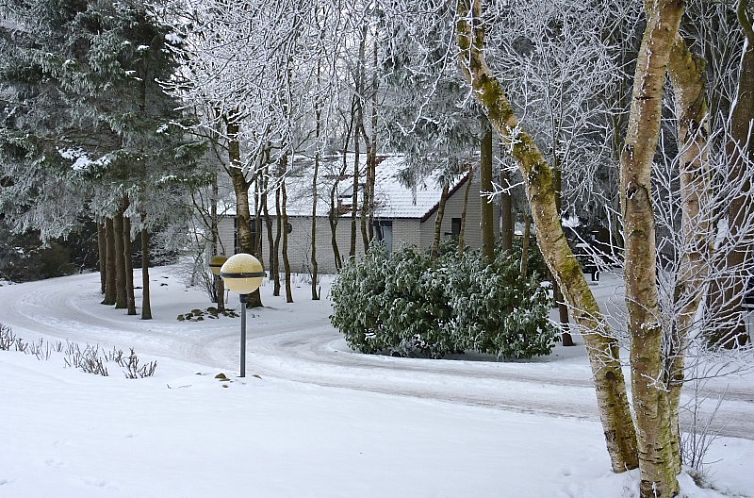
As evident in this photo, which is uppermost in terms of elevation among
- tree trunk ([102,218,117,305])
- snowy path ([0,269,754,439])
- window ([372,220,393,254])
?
window ([372,220,393,254])

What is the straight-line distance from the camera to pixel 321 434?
20.8ft

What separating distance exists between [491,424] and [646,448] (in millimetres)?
3004

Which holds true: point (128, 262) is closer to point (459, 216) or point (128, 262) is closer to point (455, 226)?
point (455, 226)

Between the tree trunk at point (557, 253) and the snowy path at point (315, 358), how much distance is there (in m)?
3.52

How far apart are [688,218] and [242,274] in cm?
622

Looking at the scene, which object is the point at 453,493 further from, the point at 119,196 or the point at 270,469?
the point at 119,196

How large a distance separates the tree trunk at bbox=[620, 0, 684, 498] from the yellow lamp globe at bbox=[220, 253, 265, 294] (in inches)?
240

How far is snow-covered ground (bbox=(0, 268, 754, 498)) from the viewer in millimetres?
4945

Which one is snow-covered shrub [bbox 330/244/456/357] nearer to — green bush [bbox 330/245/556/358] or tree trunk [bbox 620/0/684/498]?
green bush [bbox 330/245/556/358]

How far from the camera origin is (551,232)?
4934 mm

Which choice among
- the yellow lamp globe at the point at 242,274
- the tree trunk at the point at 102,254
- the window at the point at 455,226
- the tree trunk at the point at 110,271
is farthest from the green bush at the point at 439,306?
the window at the point at 455,226

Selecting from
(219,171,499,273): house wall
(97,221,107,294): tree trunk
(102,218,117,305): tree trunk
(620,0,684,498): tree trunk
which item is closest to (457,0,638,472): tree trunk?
(620,0,684,498): tree trunk

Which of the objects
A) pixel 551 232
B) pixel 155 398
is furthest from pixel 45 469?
pixel 551 232

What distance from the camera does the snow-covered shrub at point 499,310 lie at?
1314 cm
